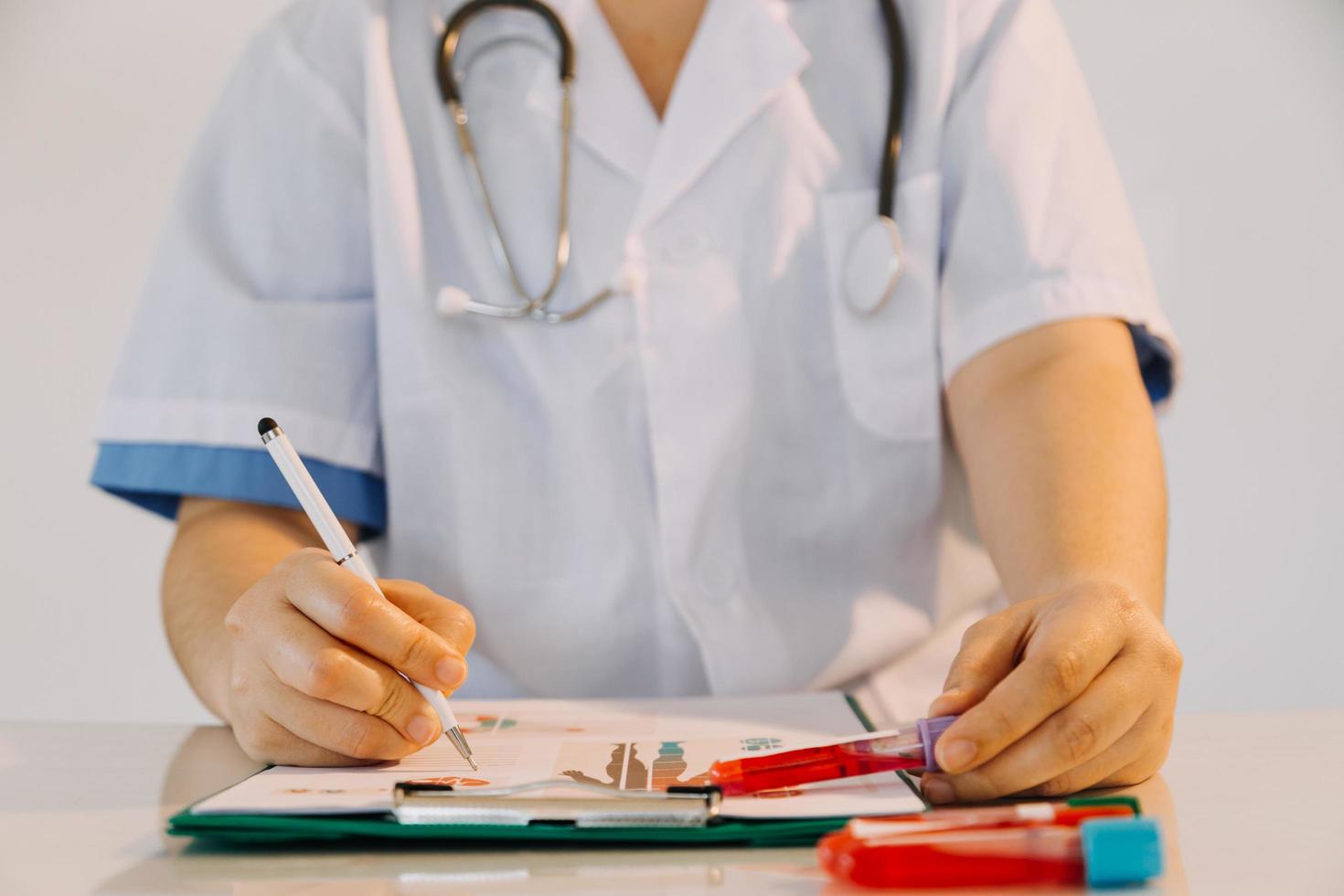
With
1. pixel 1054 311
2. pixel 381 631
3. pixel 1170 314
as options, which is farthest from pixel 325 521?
pixel 1170 314

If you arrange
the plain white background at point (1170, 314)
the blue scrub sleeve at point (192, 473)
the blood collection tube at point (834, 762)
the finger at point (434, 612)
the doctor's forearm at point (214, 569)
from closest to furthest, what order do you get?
the blood collection tube at point (834, 762) < the finger at point (434, 612) < the doctor's forearm at point (214, 569) < the blue scrub sleeve at point (192, 473) < the plain white background at point (1170, 314)

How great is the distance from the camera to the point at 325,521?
0.59 m

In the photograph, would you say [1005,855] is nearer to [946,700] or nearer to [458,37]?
[946,700]

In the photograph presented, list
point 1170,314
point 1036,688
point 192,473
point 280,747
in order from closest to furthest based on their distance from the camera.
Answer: point 1036,688, point 280,747, point 192,473, point 1170,314

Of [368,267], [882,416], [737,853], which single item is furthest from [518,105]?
[737,853]

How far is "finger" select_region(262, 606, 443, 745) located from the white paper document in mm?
26

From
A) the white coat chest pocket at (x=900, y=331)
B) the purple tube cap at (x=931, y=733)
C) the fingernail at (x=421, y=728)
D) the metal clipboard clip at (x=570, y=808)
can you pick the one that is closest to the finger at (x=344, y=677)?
the fingernail at (x=421, y=728)

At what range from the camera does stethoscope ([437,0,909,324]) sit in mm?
891

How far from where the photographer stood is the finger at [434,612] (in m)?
0.60

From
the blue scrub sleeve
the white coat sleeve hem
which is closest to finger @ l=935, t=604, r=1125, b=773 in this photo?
the white coat sleeve hem

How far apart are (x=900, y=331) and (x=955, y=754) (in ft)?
1.60

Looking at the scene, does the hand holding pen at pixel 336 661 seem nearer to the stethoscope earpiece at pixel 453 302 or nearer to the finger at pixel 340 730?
the finger at pixel 340 730

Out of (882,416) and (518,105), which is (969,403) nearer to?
(882,416)

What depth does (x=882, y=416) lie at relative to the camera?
35.8 inches
